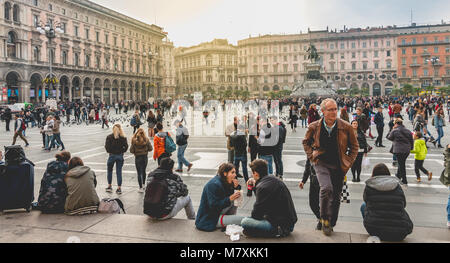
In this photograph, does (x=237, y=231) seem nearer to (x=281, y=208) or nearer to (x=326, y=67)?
(x=281, y=208)

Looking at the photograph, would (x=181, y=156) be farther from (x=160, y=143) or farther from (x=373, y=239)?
(x=373, y=239)

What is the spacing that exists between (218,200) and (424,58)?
100365 mm

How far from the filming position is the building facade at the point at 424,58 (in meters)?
88.0

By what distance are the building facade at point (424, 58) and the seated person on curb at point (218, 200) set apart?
94875 mm

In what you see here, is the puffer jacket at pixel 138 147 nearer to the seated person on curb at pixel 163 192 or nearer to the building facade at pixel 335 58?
the seated person on curb at pixel 163 192

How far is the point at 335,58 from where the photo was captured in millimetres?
99250

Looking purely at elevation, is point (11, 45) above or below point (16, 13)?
below

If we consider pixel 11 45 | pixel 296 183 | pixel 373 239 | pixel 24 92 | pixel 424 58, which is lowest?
pixel 296 183

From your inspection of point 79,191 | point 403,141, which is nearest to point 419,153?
point 403,141

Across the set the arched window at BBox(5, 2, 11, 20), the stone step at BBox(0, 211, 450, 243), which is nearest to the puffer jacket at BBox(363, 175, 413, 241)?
the stone step at BBox(0, 211, 450, 243)

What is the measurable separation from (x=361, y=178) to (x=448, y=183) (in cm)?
361

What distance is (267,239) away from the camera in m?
4.61

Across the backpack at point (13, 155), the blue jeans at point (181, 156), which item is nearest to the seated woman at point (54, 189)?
the backpack at point (13, 155)

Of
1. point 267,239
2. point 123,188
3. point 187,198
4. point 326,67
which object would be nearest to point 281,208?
point 267,239
